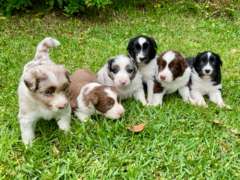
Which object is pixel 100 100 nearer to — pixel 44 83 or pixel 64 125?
pixel 64 125

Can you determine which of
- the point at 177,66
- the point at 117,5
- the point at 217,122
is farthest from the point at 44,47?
the point at 117,5

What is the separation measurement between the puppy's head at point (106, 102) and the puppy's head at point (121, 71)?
1.49 feet

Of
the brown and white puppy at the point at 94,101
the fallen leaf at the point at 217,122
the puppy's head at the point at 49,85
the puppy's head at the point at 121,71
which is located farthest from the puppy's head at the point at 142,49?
the puppy's head at the point at 49,85

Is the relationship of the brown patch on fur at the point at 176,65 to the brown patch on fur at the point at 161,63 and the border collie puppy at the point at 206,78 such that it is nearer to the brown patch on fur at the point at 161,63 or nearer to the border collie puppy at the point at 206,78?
the brown patch on fur at the point at 161,63

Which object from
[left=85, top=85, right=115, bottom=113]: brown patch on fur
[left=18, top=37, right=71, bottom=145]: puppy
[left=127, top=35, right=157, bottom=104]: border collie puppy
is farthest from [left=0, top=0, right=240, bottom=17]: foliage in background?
[left=18, top=37, right=71, bottom=145]: puppy

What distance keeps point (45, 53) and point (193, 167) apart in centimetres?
271

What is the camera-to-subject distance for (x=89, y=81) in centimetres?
716

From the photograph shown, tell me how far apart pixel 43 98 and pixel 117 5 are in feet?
25.8

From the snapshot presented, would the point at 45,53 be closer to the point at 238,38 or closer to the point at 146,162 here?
the point at 146,162

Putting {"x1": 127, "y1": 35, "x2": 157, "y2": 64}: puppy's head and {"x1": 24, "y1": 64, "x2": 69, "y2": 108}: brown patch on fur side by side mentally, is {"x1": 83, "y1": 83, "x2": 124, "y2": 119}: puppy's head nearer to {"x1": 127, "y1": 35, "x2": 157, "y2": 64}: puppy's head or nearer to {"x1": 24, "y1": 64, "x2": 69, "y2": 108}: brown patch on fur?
{"x1": 24, "y1": 64, "x2": 69, "y2": 108}: brown patch on fur

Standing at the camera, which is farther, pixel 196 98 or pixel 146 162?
pixel 196 98

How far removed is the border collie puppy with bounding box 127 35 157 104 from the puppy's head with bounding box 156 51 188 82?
0.96 feet

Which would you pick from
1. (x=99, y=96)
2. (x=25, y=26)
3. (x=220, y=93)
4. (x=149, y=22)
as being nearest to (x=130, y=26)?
(x=149, y=22)

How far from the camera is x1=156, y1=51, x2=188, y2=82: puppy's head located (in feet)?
23.3
